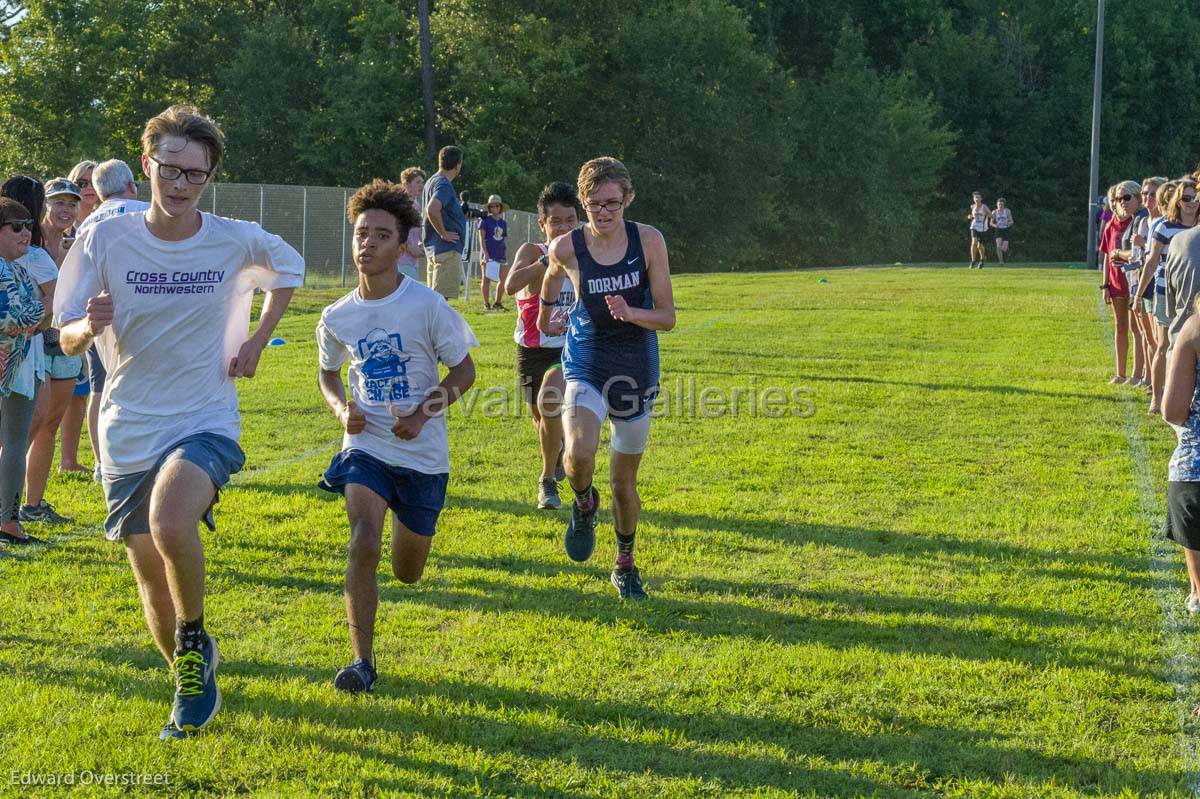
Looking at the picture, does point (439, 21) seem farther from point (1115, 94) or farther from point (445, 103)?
point (1115, 94)

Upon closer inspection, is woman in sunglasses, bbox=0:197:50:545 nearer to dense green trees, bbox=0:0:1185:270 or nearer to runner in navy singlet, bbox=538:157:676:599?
runner in navy singlet, bbox=538:157:676:599

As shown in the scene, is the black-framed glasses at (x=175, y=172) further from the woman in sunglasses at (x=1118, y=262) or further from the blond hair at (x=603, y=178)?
the woman in sunglasses at (x=1118, y=262)

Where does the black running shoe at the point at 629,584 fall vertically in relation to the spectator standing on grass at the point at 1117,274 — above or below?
below

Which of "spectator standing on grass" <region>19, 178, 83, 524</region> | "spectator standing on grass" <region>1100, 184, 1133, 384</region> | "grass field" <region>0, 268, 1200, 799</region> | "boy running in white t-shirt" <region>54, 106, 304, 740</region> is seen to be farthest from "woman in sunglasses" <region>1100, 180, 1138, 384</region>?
"boy running in white t-shirt" <region>54, 106, 304, 740</region>

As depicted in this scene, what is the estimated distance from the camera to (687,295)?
2698 centimetres

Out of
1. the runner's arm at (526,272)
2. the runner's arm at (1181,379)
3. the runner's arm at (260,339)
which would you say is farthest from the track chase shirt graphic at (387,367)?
the runner's arm at (1181,379)

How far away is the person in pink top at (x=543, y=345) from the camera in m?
7.81

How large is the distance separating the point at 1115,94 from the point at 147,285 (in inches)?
2496

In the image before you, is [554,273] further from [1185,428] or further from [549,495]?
[1185,428]

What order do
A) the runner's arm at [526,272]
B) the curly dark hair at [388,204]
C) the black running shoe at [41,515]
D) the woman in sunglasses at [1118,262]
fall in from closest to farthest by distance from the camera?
1. the curly dark hair at [388,204]
2. the black running shoe at [41,515]
3. the runner's arm at [526,272]
4. the woman in sunglasses at [1118,262]

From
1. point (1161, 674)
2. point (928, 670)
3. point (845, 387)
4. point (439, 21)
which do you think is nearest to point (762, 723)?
point (928, 670)

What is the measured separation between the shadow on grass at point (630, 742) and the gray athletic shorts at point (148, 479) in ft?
2.32
